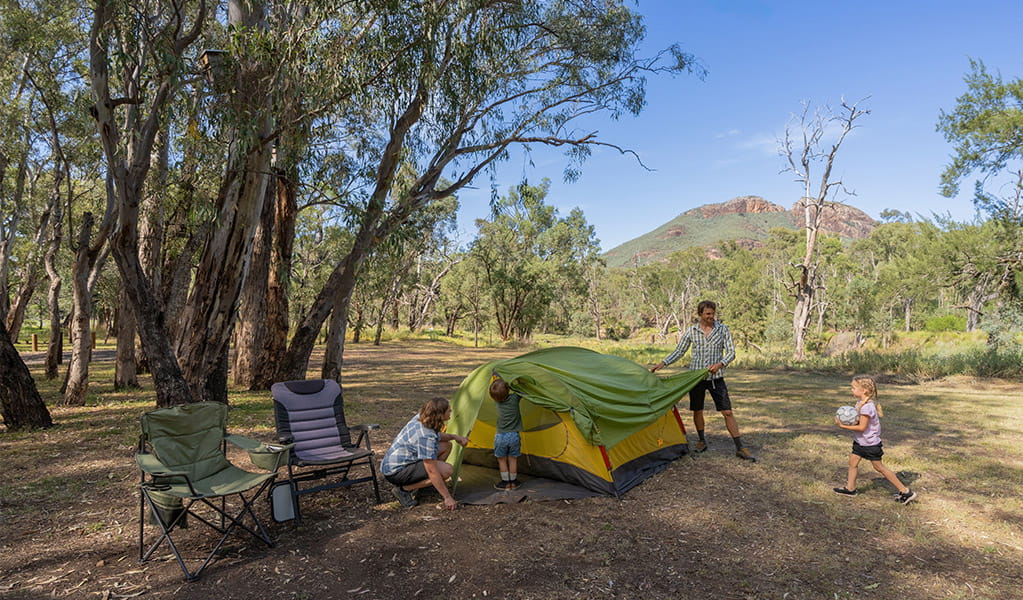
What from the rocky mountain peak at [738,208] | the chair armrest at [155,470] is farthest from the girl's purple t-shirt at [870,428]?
the rocky mountain peak at [738,208]

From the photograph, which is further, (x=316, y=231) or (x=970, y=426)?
(x=316, y=231)

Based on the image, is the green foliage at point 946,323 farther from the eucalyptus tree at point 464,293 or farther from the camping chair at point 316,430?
the camping chair at point 316,430

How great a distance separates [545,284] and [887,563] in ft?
83.3

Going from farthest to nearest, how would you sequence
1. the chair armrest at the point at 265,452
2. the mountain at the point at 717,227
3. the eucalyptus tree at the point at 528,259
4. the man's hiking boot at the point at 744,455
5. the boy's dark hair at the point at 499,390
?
the mountain at the point at 717,227, the eucalyptus tree at the point at 528,259, the man's hiking boot at the point at 744,455, the boy's dark hair at the point at 499,390, the chair armrest at the point at 265,452

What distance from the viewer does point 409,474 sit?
178 inches

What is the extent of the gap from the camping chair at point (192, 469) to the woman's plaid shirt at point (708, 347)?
400 cm

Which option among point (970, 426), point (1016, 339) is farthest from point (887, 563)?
point (1016, 339)

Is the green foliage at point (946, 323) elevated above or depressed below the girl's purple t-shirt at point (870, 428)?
below

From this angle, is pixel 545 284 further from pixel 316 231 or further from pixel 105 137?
pixel 105 137

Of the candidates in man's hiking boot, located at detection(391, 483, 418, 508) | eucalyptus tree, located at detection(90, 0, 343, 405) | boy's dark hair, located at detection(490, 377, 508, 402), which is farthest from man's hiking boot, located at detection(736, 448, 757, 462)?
eucalyptus tree, located at detection(90, 0, 343, 405)

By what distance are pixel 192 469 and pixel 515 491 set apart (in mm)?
2485

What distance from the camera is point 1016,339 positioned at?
14.0m

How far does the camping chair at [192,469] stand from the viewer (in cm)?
348

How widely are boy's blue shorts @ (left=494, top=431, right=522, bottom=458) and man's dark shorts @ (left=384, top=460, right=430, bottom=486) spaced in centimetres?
67
